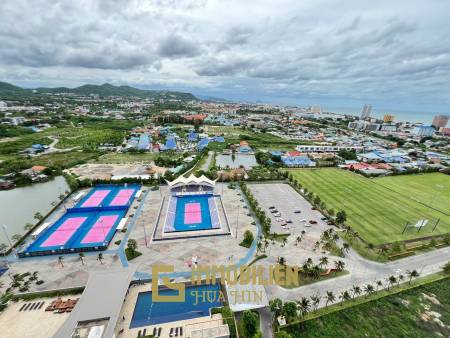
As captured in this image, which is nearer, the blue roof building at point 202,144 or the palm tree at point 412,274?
the palm tree at point 412,274

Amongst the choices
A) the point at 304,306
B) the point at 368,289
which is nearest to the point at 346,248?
the point at 368,289

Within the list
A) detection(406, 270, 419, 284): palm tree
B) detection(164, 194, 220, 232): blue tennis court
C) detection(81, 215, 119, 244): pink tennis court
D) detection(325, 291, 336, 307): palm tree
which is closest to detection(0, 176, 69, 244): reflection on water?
detection(81, 215, 119, 244): pink tennis court

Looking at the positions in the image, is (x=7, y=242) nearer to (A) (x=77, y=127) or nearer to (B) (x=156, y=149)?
(B) (x=156, y=149)

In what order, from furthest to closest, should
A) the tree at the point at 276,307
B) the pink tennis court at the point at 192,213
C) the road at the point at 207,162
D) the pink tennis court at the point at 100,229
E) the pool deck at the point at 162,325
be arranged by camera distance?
the road at the point at 207,162, the pink tennis court at the point at 192,213, the pink tennis court at the point at 100,229, the tree at the point at 276,307, the pool deck at the point at 162,325

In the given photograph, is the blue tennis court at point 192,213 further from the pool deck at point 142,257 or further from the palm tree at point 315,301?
the palm tree at point 315,301

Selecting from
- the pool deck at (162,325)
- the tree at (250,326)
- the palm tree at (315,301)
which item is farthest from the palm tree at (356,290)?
the pool deck at (162,325)

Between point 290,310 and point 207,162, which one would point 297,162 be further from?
point 290,310

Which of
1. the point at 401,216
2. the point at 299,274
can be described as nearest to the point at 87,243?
the point at 299,274

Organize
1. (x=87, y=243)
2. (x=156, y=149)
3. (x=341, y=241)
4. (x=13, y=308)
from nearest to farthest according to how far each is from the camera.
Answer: (x=13, y=308)
(x=87, y=243)
(x=341, y=241)
(x=156, y=149)
